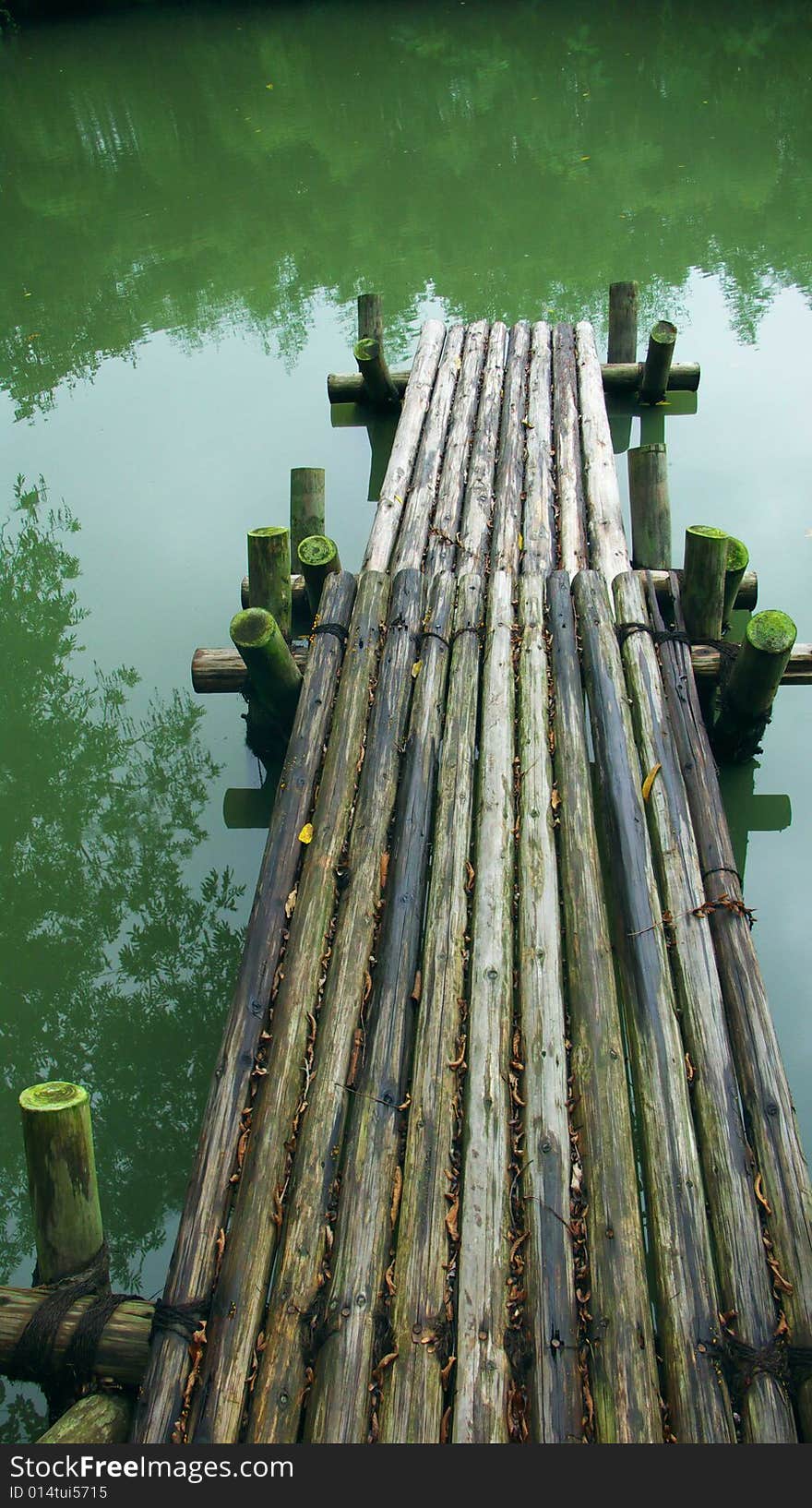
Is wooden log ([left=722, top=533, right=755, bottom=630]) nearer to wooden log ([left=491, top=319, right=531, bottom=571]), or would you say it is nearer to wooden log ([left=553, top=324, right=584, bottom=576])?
wooden log ([left=553, top=324, right=584, bottom=576])

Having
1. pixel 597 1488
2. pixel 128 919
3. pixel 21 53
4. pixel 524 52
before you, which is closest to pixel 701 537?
pixel 128 919

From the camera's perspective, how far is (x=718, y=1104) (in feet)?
9.97

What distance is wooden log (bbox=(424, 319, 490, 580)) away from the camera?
5523 mm

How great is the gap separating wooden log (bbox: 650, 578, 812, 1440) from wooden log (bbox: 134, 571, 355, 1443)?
1.44m

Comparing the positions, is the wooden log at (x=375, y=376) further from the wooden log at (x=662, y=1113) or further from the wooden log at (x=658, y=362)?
the wooden log at (x=662, y=1113)

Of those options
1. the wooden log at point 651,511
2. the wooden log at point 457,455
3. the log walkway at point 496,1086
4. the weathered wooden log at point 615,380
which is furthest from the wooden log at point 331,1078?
the weathered wooden log at point 615,380

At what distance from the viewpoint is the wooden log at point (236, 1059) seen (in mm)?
2639

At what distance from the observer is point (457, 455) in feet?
21.3

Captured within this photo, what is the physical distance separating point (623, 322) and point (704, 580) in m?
3.98

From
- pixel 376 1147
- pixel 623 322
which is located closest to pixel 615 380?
pixel 623 322

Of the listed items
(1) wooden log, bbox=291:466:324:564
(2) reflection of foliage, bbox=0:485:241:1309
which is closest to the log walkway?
(2) reflection of foliage, bbox=0:485:241:1309

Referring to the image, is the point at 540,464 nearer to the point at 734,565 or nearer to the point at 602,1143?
the point at 734,565

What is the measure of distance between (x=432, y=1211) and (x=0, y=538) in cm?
590

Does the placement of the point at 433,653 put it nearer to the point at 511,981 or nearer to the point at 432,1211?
the point at 511,981
